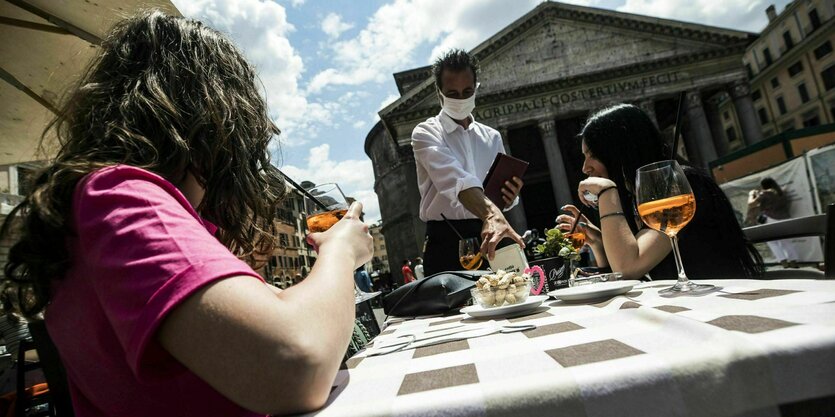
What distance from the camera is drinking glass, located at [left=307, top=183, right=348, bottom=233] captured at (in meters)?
1.57

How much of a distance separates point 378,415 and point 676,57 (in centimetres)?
2848

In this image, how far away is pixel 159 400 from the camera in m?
0.76

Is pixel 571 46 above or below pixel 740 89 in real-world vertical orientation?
above

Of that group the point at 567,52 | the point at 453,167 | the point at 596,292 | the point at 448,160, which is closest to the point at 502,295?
the point at 596,292

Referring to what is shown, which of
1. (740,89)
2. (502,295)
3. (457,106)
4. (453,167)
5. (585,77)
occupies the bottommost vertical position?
(502,295)

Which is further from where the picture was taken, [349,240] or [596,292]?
[596,292]

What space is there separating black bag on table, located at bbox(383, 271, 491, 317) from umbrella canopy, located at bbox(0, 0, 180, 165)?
187cm

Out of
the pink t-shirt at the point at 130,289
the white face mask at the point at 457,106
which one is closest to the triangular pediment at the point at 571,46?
the white face mask at the point at 457,106

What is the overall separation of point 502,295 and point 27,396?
3.46 metres

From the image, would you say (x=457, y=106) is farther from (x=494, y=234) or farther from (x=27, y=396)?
(x=27, y=396)

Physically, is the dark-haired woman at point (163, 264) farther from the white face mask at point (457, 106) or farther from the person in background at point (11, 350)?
the person in background at point (11, 350)

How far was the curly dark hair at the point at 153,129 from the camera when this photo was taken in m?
0.80

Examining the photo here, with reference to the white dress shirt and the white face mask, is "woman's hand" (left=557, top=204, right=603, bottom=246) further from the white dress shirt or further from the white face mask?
the white face mask

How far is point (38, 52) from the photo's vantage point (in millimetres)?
2730
